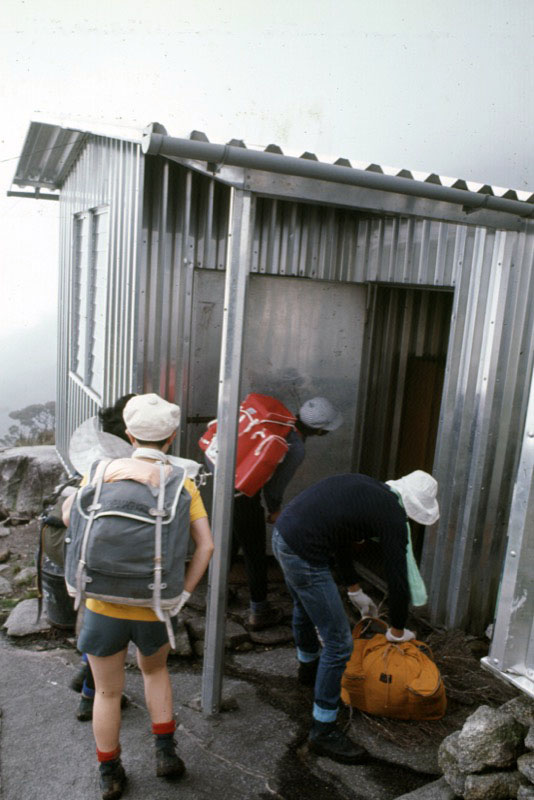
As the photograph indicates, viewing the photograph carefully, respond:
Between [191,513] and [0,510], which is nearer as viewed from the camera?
[191,513]

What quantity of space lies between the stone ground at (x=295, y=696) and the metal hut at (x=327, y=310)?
414 millimetres

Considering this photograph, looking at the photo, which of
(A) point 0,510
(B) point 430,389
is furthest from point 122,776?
(A) point 0,510

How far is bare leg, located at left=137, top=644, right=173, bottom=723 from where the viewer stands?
365cm

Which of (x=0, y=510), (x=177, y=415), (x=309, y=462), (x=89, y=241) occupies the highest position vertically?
(x=89, y=241)

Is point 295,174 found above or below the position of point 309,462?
above

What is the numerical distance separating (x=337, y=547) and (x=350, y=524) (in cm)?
20

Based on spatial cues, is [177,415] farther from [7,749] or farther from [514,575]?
[7,749]

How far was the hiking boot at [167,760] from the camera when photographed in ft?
12.6

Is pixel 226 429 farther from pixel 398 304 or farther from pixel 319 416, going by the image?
pixel 398 304

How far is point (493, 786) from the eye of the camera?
10.8ft

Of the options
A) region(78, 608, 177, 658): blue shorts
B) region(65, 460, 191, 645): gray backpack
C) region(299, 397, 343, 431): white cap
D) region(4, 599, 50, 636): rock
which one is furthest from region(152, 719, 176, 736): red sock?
region(299, 397, 343, 431): white cap

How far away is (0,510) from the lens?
8.81 metres

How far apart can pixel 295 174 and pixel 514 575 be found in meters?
2.44

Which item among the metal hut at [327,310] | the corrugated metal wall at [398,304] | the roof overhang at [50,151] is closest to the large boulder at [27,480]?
the metal hut at [327,310]
